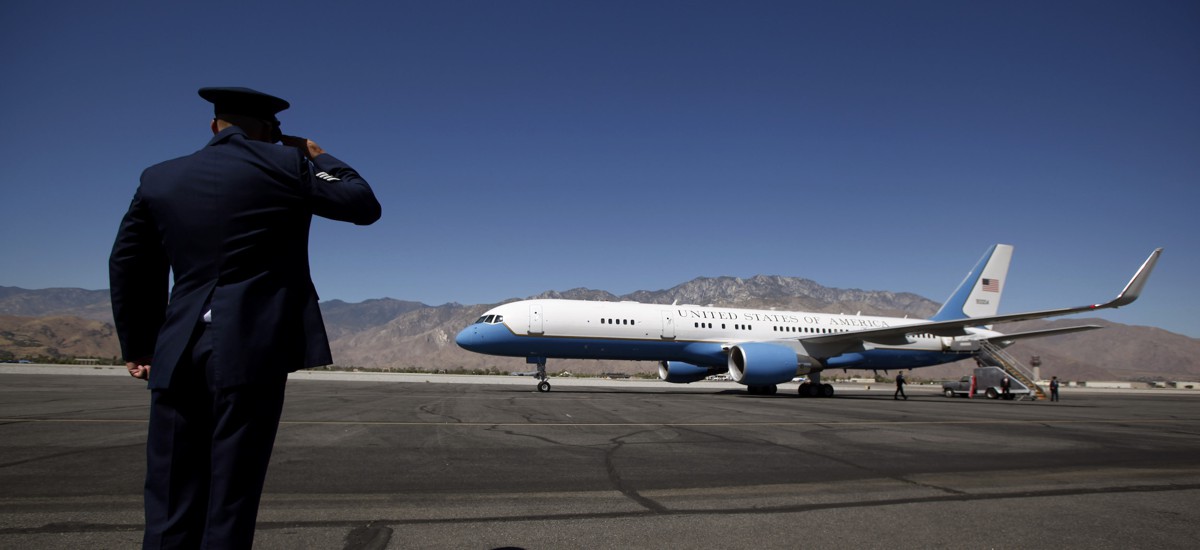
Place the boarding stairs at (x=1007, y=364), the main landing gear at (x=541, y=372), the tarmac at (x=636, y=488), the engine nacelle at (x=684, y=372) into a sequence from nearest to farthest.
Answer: the tarmac at (x=636, y=488)
the main landing gear at (x=541, y=372)
the engine nacelle at (x=684, y=372)
the boarding stairs at (x=1007, y=364)

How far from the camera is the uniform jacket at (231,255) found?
2174 mm

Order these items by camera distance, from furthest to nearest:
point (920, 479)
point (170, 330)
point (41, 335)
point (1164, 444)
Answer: point (41, 335)
point (1164, 444)
point (920, 479)
point (170, 330)

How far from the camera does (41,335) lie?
106000 mm

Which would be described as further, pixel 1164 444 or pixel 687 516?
pixel 1164 444

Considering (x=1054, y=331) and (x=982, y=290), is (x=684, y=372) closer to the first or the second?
(x=1054, y=331)

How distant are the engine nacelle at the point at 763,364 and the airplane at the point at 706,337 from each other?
36 millimetres

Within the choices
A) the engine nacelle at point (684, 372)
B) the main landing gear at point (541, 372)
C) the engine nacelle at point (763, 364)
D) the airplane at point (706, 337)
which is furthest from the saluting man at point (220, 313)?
the engine nacelle at point (684, 372)

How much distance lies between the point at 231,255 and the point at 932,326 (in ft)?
82.5

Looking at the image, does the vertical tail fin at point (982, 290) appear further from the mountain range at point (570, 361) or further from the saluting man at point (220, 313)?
the mountain range at point (570, 361)

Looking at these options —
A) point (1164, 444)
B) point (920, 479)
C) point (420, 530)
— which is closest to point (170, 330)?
point (420, 530)

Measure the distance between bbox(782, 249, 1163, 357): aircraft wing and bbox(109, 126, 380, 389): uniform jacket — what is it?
2172 cm

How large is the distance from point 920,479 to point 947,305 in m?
31.3

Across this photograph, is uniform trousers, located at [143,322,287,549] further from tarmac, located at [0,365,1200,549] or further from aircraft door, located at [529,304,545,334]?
aircraft door, located at [529,304,545,334]

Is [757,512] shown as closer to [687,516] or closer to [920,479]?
[687,516]
